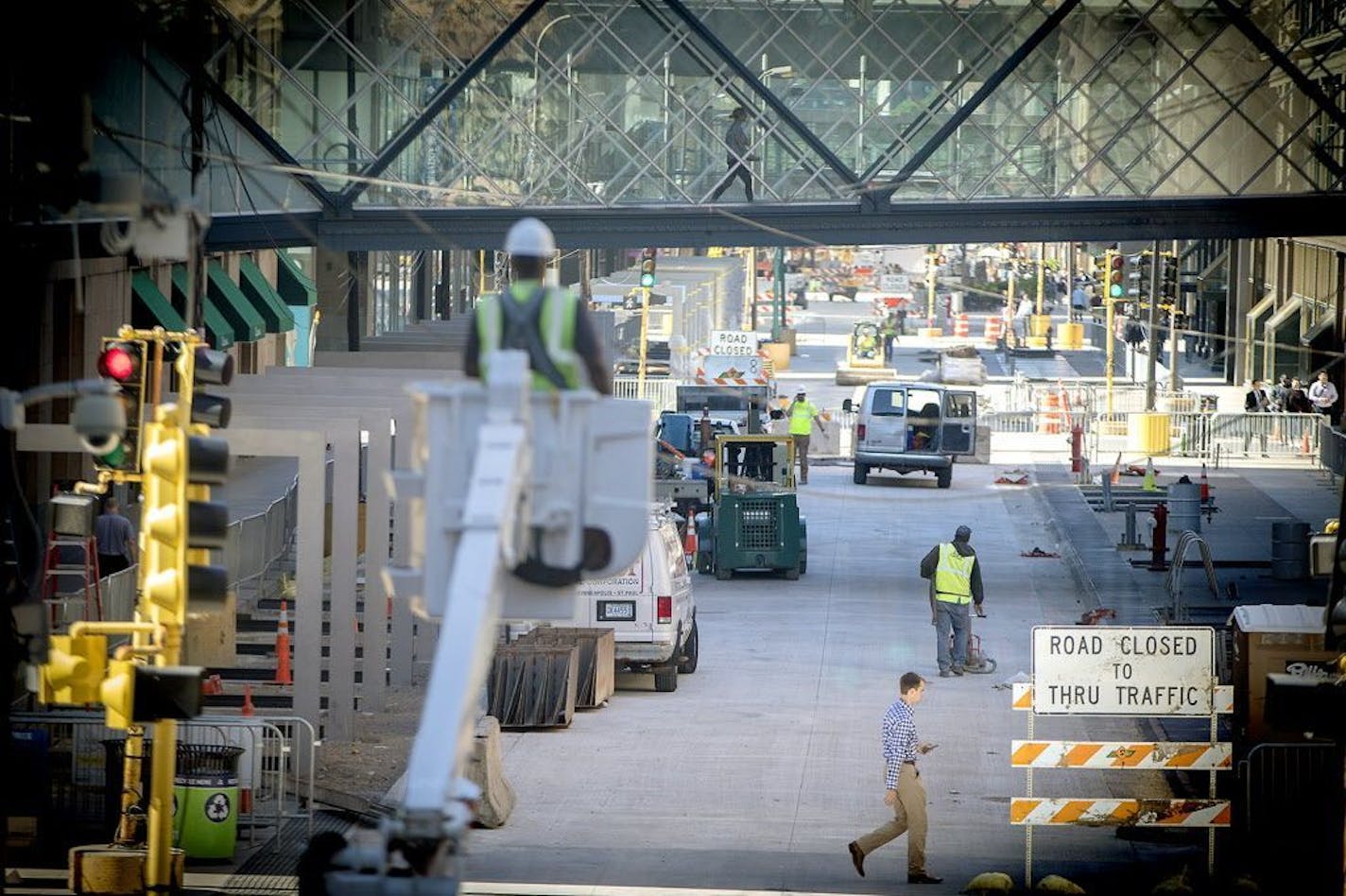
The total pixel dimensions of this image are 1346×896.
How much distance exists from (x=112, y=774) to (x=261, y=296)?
2459cm

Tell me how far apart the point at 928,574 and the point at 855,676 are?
1.39 metres

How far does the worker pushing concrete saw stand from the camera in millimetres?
6836

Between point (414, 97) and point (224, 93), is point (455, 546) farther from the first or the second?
point (414, 97)

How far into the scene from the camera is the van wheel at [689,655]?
2669cm

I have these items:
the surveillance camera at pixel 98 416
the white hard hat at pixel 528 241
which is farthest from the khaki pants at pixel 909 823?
the white hard hat at pixel 528 241

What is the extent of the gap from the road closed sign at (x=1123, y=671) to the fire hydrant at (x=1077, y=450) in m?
29.7

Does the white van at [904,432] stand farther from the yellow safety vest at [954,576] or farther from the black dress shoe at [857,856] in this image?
the black dress shoe at [857,856]

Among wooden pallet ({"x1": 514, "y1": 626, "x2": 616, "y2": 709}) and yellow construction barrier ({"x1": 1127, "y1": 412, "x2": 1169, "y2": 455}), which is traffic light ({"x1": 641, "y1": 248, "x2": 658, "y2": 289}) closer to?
yellow construction barrier ({"x1": 1127, "y1": 412, "x2": 1169, "y2": 455})

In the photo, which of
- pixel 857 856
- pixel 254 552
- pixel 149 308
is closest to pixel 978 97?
pixel 254 552

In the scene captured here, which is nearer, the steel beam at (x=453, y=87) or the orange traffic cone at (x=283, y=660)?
the orange traffic cone at (x=283, y=660)

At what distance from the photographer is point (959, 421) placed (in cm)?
4759

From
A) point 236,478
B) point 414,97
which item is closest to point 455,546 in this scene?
point 236,478

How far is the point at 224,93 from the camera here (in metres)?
31.3

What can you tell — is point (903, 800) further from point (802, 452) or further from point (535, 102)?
point (802, 452)
